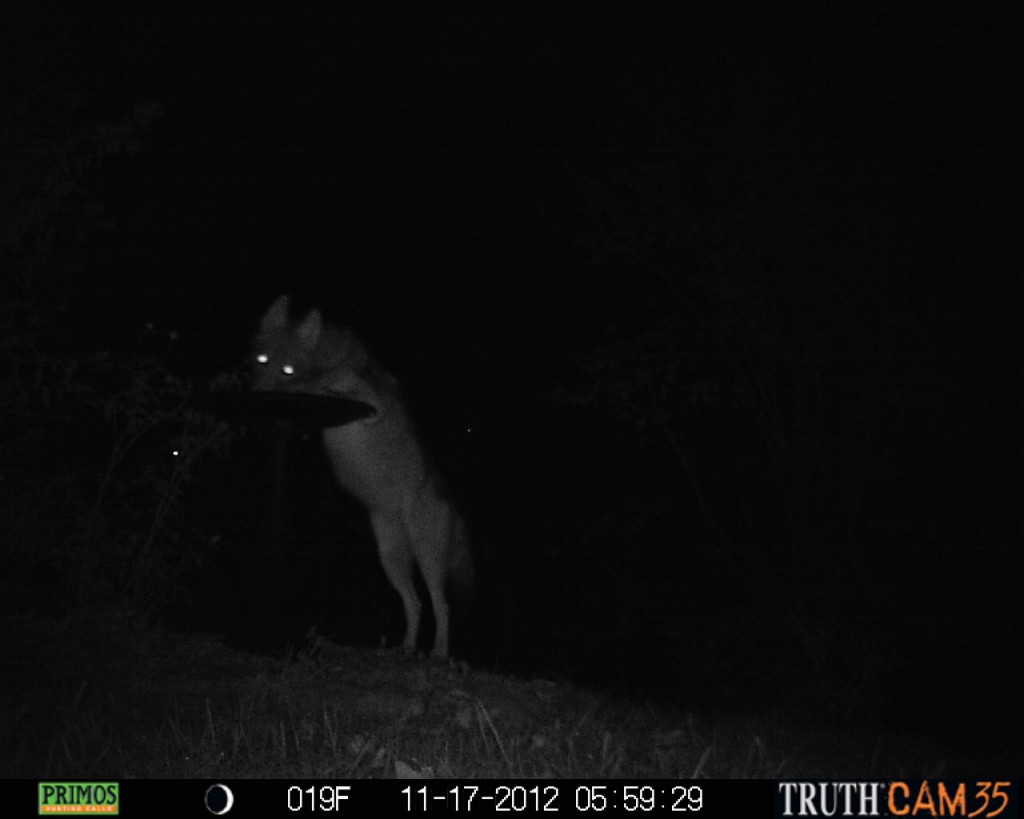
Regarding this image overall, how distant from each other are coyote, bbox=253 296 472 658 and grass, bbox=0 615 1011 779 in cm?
63

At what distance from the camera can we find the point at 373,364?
642cm

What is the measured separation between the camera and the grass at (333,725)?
3775 millimetres

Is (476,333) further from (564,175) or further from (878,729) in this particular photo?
(878,729)

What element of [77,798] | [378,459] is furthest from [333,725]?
[378,459]

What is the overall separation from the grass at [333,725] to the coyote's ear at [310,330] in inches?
58.2

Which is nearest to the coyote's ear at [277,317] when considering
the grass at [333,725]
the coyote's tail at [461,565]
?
the coyote's tail at [461,565]

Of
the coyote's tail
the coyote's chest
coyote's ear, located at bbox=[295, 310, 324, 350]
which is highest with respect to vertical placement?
coyote's ear, located at bbox=[295, 310, 324, 350]

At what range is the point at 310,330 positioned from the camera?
596 cm

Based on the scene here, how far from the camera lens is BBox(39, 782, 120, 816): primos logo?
3.37 m

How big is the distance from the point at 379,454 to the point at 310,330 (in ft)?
2.42

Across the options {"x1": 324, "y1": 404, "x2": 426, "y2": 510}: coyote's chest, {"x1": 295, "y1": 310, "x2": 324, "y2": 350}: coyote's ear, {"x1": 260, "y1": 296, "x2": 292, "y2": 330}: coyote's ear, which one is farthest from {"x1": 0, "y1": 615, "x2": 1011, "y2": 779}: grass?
{"x1": 260, "y1": 296, "x2": 292, "y2": 330}: coyote's ear

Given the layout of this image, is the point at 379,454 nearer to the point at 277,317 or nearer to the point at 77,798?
the point at 277,317

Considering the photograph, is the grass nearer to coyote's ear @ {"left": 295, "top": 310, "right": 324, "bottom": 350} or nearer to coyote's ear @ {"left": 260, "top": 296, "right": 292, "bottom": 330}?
coyote's ear @ {"left": 295, "top": 310, "right": 324, "bottom": 350}

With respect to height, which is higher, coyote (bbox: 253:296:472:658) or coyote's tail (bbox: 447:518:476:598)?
coyote (bbox: 253:296:472:658)
